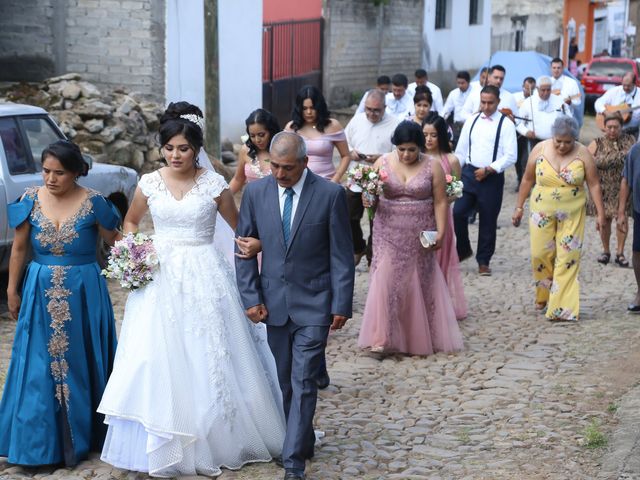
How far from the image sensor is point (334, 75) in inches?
1091

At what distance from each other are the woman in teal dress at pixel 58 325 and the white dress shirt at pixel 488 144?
255 inches

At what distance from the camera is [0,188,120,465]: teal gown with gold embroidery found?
263 inches

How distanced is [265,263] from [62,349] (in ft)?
4.29

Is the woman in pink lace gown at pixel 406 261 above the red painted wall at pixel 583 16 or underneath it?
underneath

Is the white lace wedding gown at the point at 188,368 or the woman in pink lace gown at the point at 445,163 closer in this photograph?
the white lace wedding gown at the point at 188,368

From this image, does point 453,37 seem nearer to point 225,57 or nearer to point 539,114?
point 225,57

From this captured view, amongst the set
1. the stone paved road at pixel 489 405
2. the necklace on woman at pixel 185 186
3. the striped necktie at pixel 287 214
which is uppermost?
the necklace on woman at pixel 185 186

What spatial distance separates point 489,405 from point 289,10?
18688 mm

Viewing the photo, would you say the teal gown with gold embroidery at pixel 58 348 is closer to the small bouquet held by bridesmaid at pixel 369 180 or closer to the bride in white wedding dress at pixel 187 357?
the bride in white wedding dress at pixel 187 357

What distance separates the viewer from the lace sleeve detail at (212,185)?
6815mm

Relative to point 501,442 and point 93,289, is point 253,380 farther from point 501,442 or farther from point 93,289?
point 501,442

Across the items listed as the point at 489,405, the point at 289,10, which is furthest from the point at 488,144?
the point at 289,10

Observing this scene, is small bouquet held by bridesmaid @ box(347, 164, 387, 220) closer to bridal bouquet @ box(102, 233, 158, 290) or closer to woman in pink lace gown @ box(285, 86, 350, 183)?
woman in pink lace gown @ box(285, 86, 350, 183)

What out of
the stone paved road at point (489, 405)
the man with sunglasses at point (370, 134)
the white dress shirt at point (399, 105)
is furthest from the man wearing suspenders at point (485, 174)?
the white dress shirt at point (399, 105)
